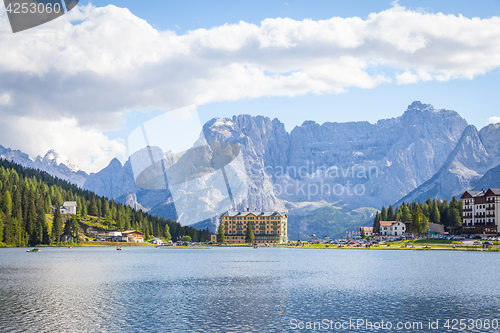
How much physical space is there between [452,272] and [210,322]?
2970 inches

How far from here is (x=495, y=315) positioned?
5812cm

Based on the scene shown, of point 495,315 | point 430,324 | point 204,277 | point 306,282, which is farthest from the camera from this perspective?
point 204,277

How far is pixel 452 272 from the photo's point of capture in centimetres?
10925

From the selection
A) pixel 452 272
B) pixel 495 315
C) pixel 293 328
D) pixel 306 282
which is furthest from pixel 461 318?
pixel 452 272

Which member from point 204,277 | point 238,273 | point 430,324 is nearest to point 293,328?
point 430,324

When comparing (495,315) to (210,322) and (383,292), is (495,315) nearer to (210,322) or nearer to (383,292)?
(383,292)

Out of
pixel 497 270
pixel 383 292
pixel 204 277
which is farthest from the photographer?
pixel 497 270

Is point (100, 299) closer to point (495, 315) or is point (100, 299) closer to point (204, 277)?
point (204, 277)

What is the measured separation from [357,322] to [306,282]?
38661 millimetres

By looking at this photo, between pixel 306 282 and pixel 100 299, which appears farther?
pixel 306 282

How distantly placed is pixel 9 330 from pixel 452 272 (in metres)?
93.7

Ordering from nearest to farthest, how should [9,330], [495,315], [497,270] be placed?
1. [9,330]
2. [495,315]
3. [497,270]

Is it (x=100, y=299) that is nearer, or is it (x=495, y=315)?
(x=495, y=315)

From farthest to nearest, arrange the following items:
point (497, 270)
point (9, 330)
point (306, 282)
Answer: point (497, 270)
point (306, 282)
point (9, 330)
